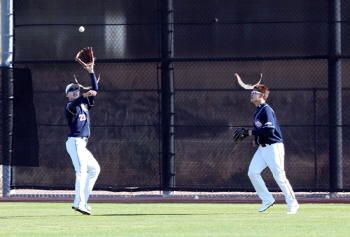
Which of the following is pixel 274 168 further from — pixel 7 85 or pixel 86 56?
pixel 7 85

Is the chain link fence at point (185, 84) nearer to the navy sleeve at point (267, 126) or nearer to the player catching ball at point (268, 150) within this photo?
the player catching ball at point (268, 150)

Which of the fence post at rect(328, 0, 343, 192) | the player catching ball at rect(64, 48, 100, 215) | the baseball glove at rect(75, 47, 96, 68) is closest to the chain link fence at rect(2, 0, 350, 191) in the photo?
the fence post at rect(328, 0, 343, 192)

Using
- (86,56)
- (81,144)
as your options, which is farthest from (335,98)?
(81,144)

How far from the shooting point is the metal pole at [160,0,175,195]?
10109 mm

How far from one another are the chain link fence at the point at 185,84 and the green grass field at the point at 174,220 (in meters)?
0.96

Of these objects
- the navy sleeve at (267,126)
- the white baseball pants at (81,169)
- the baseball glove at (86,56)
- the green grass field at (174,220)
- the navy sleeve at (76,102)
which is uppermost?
the baseball glove at (86,56)

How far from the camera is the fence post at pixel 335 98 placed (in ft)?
31.7

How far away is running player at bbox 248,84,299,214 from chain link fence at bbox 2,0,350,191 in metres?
2.36

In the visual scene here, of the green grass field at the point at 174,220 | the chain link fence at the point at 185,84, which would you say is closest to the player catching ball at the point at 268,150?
the green grass field at the point at 174,220

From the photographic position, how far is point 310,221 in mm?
6844

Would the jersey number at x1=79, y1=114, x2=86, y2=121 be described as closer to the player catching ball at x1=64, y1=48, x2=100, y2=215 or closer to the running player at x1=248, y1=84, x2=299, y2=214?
the player catching ball at x1=64, y1=48, x2=100, y2=215

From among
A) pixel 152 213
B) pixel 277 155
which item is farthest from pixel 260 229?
pixel 152 213

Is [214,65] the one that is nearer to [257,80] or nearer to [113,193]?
[257,80]

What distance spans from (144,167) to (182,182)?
71cm
